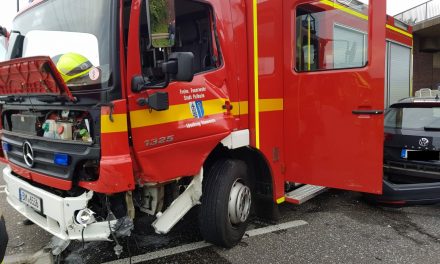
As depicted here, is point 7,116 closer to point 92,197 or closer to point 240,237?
point 92,197

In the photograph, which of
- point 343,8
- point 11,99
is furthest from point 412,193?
point 11,99

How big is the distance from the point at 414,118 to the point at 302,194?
185cm

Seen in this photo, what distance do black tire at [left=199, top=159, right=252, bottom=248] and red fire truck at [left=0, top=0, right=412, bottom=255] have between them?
0.01 m

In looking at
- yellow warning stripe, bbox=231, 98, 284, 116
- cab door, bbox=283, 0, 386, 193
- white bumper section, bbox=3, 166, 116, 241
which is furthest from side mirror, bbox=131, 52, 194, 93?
cab door, bbox=283, 0, 386, 193

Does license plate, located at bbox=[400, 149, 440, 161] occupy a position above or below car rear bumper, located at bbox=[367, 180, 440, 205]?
above

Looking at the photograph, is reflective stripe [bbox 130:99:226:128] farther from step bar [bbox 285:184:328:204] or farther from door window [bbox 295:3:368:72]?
step bar [bbox 285:184:328:204]

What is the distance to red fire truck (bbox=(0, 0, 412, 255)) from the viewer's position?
2.65 metres

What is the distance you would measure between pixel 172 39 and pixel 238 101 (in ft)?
3.88

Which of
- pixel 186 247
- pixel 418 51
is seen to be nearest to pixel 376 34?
pixel 186 247

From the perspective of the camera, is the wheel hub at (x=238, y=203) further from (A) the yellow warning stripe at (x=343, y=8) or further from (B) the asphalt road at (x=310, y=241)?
(A) the yellow warning stripe at (x=343, y=8)

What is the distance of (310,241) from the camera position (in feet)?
12.9

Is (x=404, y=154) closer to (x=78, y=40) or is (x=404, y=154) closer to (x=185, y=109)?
(x=185, y=109)

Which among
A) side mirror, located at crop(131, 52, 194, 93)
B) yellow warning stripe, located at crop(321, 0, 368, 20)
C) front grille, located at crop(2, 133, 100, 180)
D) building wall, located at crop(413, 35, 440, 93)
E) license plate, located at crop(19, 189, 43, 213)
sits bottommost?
license plate, located at crop(19, 189, 43, 213)

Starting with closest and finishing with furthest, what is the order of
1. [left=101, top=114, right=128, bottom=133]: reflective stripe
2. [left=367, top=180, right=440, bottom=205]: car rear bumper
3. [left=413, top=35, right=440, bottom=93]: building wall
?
[left=101, top=114, right=128, bottom=133]: reflective stripe
[left=367, top=180, right=440, bottom=205]: car rear bumper
[left=413, top=35, right=440, bottom=93]: building wall
